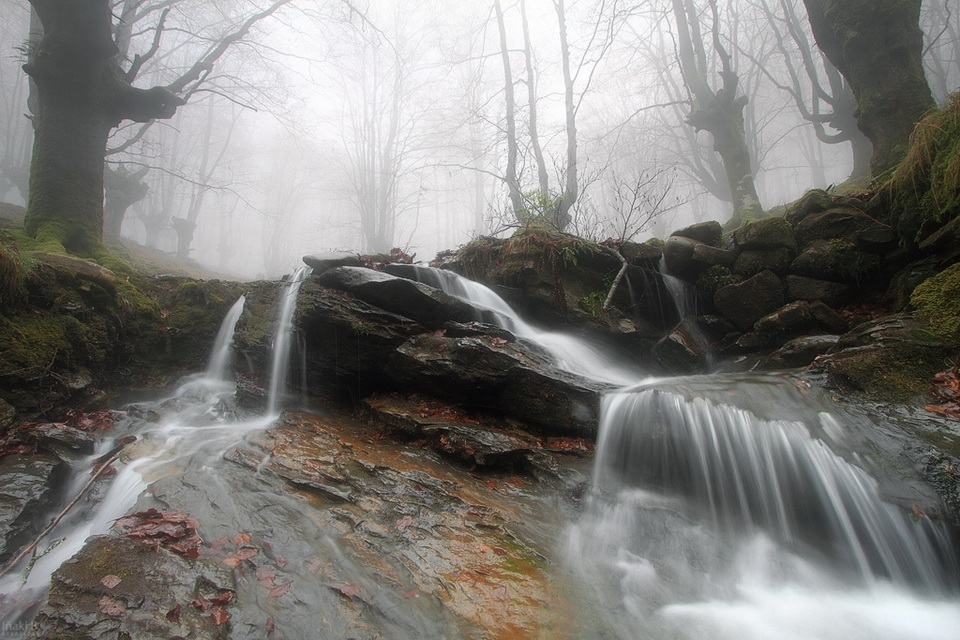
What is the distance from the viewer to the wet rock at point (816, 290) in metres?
5.73

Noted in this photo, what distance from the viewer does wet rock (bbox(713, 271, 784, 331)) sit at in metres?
6.12

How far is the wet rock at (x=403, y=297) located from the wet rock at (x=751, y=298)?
4.43 m

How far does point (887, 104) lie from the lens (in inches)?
265

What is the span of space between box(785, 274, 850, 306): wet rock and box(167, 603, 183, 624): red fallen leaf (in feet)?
25.7

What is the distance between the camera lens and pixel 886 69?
6766 mm

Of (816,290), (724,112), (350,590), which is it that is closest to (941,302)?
(816,290)

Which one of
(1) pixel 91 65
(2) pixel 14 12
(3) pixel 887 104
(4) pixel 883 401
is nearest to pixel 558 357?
(4) pixel 883 401

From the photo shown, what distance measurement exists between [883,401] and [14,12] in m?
41.3

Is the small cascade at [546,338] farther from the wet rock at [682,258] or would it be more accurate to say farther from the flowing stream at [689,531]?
the wet rock at [682,258]

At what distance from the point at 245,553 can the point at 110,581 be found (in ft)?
2.23

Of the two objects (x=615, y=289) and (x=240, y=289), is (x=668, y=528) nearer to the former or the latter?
(x=615, y=289)

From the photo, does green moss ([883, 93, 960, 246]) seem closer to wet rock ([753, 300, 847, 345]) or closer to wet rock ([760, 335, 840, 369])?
wet rock ([753, 300, 847, 345])

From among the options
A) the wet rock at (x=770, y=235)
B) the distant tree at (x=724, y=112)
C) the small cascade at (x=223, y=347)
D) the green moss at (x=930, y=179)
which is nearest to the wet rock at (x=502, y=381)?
the small cascade at (x=223, y=347)

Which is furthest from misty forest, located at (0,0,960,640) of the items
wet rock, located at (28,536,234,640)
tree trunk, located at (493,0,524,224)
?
tree trunk, located at (493,0,524,224)
